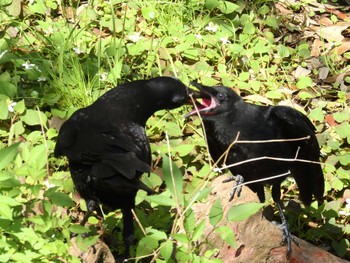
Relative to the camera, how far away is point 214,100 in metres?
5.05

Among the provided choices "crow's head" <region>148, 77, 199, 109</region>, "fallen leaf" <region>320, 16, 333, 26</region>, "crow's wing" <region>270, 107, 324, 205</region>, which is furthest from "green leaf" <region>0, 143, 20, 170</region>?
"fallen leaf" <region>320, 16, 333, 26</region>

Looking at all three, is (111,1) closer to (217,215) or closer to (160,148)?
(160,148)

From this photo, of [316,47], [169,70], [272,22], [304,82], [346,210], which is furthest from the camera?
[316,47]

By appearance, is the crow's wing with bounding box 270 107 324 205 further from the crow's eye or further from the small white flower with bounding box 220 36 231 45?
the small white flower with bounding box 220 36 231 45

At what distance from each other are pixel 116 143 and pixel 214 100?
1.09m

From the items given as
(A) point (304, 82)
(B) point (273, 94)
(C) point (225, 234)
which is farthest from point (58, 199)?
(A) point (304, 82)

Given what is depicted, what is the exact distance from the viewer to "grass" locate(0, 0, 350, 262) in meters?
5.57

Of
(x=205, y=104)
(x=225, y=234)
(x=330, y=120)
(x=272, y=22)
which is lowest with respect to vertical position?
(x=330, y=120)

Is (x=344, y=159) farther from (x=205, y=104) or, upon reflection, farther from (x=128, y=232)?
Result: (x=128, y=232)

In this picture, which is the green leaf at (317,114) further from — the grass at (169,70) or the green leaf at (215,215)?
the green leaf at (215,215)

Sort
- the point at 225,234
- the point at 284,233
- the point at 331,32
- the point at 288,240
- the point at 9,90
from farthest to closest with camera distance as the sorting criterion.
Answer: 1. the point at 331,32
2. the point at 9,90
3. the point at 284,233
4. the point at 288,240
5. the point at 225,234

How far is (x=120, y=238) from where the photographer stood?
16.5 ft

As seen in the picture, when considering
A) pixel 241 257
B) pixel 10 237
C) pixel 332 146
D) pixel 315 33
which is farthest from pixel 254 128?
pixel 315 33

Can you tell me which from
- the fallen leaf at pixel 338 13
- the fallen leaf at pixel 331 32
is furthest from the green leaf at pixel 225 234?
the fallen leaf at pixel 338 13
